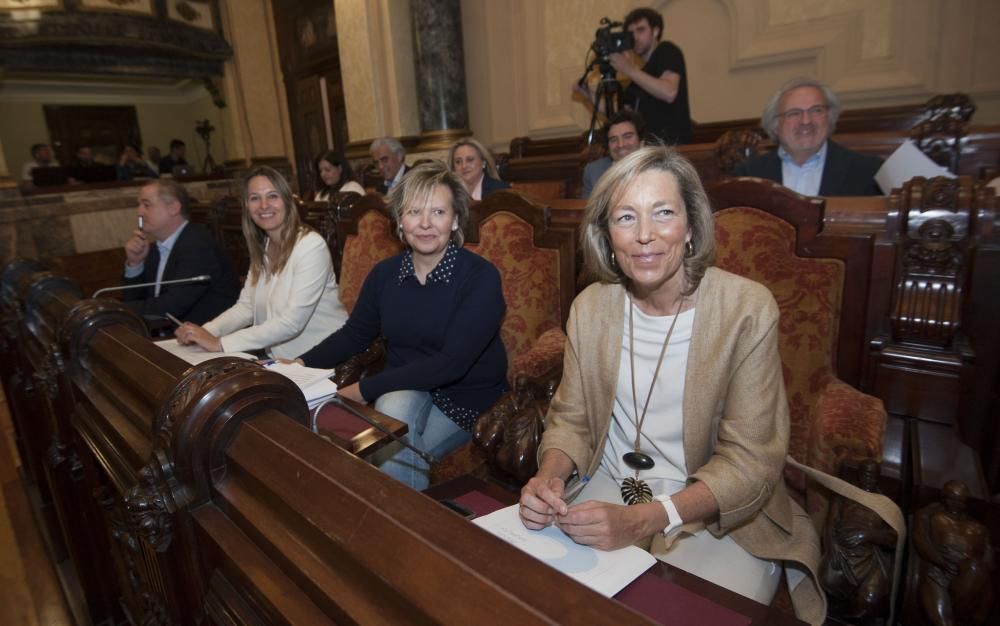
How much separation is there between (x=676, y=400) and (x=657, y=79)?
2.53 metres

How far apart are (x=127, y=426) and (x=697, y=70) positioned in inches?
187

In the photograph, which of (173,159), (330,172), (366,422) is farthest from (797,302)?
(173,159)

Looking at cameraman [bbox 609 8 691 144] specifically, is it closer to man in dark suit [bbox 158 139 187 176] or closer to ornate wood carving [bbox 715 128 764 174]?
ornate wood carving [bbox 715 128 764 174]

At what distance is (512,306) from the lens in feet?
7.09

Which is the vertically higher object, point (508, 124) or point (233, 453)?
point (508, 124)

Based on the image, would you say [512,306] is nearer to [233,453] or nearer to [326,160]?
[233,453]

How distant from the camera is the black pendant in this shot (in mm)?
1214

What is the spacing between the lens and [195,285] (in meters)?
2.79

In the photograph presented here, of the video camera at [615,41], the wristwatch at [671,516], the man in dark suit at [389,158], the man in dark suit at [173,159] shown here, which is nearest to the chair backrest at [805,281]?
the wristwatch at [671,516]

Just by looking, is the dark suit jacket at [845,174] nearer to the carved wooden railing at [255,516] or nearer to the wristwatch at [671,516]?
the wristwatch at [671,516]

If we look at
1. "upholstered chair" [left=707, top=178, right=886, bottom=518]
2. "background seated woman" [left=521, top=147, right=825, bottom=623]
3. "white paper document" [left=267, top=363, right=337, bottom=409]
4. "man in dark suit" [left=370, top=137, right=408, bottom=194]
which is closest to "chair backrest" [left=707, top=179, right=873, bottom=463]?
"upholstered chair" [left=707, top=178, right=886, bottom=518]

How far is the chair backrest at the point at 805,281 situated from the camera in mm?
1461

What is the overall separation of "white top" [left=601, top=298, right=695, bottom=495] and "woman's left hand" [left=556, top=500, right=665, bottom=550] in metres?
0.31

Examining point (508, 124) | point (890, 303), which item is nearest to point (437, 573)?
point (890, 303)
